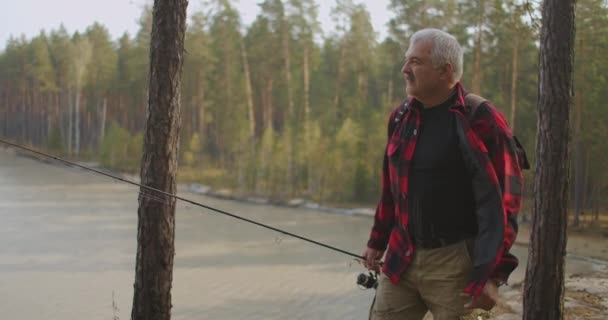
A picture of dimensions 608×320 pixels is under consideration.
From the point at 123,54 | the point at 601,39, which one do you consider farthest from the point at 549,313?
the point at 123,54

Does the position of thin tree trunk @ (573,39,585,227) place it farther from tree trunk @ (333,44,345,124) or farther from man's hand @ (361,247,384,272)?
man's hand @ (361,247,384,272)

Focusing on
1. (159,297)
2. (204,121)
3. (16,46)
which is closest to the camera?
(159,297)

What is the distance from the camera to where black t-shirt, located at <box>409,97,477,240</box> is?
5.61 ft

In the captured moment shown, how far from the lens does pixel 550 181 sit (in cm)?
407

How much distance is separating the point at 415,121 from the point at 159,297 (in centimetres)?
210

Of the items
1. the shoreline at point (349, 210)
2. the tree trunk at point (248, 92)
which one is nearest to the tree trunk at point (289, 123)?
the shoreline at point (349, 210)

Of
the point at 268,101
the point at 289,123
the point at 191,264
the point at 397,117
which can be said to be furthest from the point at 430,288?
the point at 268,101

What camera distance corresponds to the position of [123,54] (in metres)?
39.1

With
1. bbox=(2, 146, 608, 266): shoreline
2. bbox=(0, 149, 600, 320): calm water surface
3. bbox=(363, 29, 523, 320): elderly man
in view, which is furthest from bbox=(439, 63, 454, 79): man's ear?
bbox=(2, 146, 608, 266): shoreline

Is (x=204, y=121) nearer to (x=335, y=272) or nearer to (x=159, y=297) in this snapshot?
(x=335, y=272)

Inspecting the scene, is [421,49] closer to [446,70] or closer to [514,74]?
[446,70]

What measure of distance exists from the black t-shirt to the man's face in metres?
0.07

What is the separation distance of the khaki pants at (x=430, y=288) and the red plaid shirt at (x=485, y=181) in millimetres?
42

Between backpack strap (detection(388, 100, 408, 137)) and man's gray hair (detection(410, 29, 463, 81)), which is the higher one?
man's gray hair (detection(410, 29, 463, 81))
